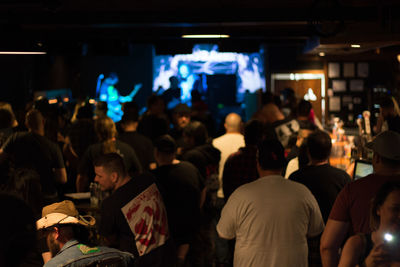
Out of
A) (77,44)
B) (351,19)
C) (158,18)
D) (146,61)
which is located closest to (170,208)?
(351,19)

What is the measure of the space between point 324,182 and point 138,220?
1.23 m

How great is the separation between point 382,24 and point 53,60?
886cm

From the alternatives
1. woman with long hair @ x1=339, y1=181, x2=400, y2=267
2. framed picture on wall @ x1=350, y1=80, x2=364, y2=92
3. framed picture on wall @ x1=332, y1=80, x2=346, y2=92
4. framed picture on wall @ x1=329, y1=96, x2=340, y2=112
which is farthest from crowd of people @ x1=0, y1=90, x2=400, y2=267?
framed picture on wall @ x1=350, y1=80, x2=364, y2=92

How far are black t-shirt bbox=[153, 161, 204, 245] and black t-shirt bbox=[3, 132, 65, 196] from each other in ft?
3.75

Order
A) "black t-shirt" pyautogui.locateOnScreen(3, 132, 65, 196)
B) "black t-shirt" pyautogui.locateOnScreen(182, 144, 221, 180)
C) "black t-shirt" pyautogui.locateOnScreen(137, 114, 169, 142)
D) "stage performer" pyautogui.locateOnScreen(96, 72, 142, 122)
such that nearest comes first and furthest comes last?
"black t-shirt" pyautogui.locateOnScreen(3, 132, 65, 196) → "black t-shirt" pyautogui.locateOnScreen(182, 144, 221, 180) → "black t-shirt" pyautogui.locateOnScreen(137, 114, 169, 142) → "stage performer" pyautogui.locateOnScreen(96, 72, 142, 122)

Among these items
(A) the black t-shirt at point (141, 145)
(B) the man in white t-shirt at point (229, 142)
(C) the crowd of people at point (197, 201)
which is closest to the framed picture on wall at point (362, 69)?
(C) the crowd of people at point (197, 201)

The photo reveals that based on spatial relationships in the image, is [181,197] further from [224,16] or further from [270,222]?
[224,16]

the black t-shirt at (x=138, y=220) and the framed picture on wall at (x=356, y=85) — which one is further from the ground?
the framed picture on wall at (x=356, y=85)

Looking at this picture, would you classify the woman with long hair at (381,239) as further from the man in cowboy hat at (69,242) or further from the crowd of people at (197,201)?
the man in cowboy hat at (69,242)

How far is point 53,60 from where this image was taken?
13250 mm

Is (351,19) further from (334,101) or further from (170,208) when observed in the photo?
(334,101)

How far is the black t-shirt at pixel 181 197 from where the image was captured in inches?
181

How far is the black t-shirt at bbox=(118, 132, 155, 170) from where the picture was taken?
5941mm

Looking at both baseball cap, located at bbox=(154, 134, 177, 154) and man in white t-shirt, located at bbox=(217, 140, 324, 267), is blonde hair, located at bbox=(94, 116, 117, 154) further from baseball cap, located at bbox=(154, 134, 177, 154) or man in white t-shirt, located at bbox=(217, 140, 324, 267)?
man in white t-shirt, located at bbox=(217, 140, 324, 267)
